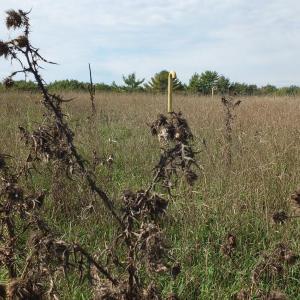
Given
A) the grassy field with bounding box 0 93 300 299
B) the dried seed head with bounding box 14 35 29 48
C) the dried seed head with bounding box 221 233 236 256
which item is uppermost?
the dried seed head with bounding box 14 35 29 48

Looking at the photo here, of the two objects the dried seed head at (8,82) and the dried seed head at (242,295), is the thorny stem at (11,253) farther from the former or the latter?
the dried seed head at (242,295)

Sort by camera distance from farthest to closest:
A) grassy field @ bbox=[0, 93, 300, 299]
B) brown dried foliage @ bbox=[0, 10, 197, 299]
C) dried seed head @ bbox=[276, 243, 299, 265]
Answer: grassy field @ bbox=[0, 93, 300, 299]
dried seed head @ bbox=[276, 243, 299, 265]
brown dried foliage @ bbox=[0, 10, 197, 299]

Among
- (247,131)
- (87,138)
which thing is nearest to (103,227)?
(87,138)

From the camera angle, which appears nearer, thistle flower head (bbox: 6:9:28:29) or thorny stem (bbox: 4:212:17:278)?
thistle flower head (bbox: 6:9:28:29)

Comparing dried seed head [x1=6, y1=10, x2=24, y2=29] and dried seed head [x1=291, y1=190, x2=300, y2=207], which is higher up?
dried seed head [x1=6, y1=10, x2=24, y2=29]

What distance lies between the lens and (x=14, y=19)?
1.35 m

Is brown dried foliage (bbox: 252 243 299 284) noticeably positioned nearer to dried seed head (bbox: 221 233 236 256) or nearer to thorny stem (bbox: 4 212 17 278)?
dried seed head (bbox: 221 233 236 256)

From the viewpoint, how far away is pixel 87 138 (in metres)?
5.76

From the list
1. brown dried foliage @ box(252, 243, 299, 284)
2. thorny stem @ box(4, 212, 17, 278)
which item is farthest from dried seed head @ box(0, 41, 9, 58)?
brown dried foliage @ box(252, 243, 299, 284)

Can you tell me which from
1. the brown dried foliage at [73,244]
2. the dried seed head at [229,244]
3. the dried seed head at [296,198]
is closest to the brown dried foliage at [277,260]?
the dried seed head at [229,244]

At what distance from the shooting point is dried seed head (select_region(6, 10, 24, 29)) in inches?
53.1

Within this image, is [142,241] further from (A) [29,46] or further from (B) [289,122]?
(B) [289,122]

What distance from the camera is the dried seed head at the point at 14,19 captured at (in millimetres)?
1350

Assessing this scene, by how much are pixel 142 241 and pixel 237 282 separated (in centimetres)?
156
